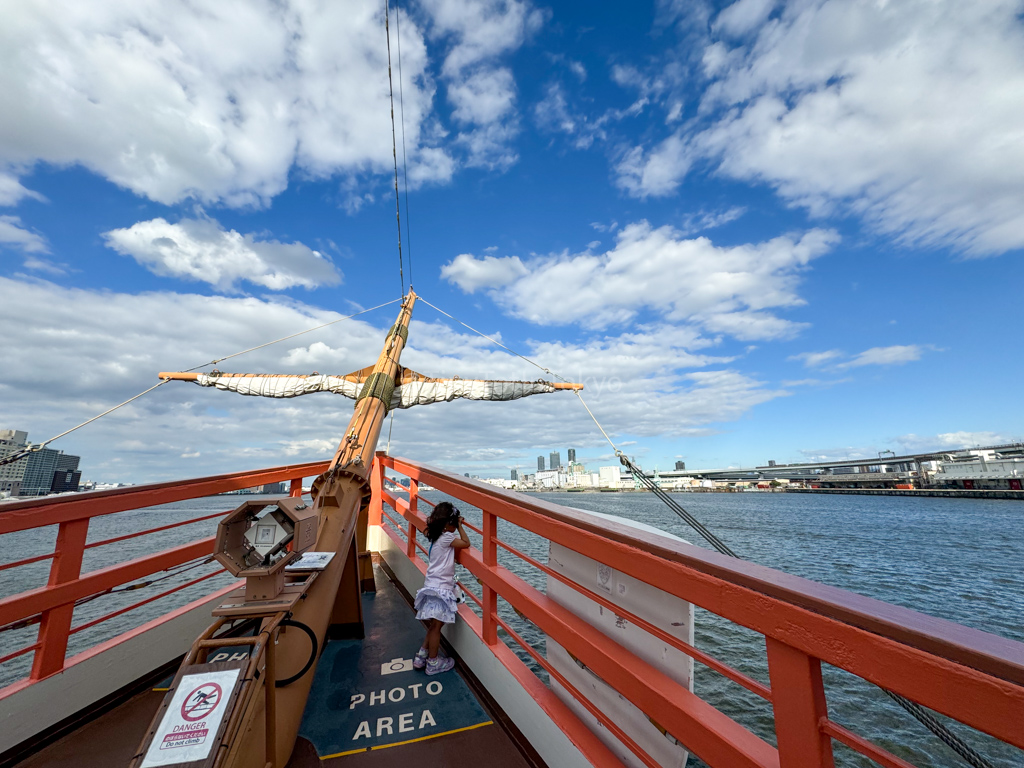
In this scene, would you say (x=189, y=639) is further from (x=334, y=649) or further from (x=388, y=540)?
(x=388, y=540)

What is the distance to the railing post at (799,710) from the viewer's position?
135 centimetres

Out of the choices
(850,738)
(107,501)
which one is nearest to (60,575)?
(107,501)

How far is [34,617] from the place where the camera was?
3180 mm

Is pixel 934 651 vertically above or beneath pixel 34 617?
above

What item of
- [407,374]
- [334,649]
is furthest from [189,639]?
[407,374]

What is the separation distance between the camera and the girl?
13.5 ft

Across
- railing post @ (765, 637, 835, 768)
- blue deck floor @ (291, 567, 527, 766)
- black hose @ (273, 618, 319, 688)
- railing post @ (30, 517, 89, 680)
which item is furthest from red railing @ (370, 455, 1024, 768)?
railing post @ (30, 517, 89, 680)

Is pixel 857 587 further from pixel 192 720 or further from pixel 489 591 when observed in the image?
pixel 192 720

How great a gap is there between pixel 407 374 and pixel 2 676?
10.1 metres

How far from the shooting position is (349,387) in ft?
40.4

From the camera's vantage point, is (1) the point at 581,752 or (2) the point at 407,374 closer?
(1) the point at 581,752

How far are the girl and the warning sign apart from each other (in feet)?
7.41

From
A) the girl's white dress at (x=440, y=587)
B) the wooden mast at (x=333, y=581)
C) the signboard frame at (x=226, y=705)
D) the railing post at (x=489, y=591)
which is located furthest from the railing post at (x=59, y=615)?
the railing post at (x=489, y=591)

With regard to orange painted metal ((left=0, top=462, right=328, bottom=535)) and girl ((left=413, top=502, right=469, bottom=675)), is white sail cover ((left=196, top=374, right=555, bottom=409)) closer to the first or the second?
orange painted metal ((left=0, top=462, right=328, bottom=535))
